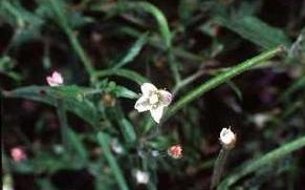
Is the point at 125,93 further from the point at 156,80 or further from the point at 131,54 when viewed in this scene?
the point at 156,80

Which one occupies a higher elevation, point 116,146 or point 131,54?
point 131,54

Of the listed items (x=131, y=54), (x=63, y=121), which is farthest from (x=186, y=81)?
(x=63, y=121)

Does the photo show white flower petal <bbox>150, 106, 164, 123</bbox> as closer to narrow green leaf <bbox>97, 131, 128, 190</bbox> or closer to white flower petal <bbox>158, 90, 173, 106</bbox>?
white flower petal <bbox>158, 90, 173, 106</bbox>

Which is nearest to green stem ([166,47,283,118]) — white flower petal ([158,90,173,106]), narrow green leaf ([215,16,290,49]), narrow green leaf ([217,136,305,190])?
white flower petal ([158,90,173,106])

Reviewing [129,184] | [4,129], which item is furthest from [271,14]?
[4,129]

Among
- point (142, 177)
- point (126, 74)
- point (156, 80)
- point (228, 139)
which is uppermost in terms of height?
point (156, 80)

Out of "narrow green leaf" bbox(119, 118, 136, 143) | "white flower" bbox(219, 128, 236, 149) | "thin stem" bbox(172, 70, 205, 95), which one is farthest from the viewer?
"thin stem" bbox(172, 70, 205, 95)

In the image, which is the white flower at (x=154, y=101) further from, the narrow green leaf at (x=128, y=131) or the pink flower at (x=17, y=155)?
the pink flower at (x=17, y=155)
